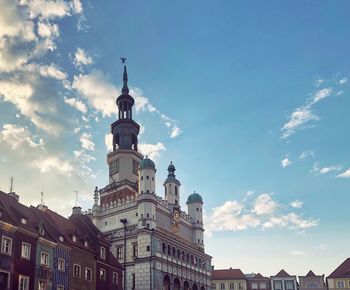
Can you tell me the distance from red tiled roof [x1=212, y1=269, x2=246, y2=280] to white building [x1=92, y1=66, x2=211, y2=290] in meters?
39.4

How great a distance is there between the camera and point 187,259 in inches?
3962

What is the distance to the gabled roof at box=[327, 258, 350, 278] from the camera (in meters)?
127

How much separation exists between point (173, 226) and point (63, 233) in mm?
43142

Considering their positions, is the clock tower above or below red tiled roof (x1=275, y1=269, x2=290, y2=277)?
above

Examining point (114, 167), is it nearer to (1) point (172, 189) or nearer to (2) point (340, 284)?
(1) point (172, 189)

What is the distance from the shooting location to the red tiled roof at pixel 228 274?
146 meters

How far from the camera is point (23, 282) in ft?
167

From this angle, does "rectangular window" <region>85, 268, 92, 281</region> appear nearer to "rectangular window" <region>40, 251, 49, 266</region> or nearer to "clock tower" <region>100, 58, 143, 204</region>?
"rectangular window" <region>40, 251, 49, 266</region>

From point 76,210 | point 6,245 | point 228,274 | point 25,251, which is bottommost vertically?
point 25,251

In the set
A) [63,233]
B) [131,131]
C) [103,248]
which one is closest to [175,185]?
[131,131]

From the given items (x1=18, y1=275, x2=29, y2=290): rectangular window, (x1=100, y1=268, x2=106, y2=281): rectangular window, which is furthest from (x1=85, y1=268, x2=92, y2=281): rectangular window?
(x1=18, y1=275, x2=29, y2=290): rectangular window

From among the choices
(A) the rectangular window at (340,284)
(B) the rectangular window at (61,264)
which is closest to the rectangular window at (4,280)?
(B) the rectangular window at (61,264)

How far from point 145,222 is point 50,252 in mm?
37768

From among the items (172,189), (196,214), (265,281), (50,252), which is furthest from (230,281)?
(50,252)
